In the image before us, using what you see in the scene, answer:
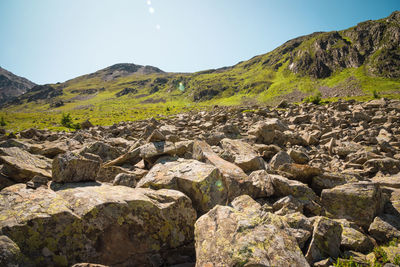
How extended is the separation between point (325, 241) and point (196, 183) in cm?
462

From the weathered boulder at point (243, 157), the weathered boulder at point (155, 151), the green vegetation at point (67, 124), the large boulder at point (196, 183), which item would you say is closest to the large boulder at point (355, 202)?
the weathered boulder at point (243, 157)

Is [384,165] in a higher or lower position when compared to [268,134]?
lower

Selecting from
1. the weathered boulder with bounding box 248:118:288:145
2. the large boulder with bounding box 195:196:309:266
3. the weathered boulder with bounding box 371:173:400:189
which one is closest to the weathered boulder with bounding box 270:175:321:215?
the large boulder with bounding box 195:196:309:266

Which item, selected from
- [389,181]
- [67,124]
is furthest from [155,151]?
[67,124]

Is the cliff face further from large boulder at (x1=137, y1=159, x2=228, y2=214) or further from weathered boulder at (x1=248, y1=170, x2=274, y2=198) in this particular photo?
large boulder at (x1=137, y1=159, x2=228, y2=214)

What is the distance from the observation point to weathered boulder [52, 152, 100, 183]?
682cm

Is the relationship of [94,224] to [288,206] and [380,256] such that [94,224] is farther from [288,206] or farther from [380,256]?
[380,256]

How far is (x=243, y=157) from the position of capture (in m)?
12.1

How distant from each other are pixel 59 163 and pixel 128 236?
13.3 ft

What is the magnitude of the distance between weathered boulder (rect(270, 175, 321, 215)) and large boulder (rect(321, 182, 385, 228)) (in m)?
0.55

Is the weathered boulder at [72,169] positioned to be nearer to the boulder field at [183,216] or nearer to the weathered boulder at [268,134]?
the boulder field at [183,216]

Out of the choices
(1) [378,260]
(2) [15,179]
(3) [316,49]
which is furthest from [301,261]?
(3) [316,49]

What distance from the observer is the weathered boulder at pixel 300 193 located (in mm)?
7656

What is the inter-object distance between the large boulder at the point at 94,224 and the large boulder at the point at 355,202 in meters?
6.19
